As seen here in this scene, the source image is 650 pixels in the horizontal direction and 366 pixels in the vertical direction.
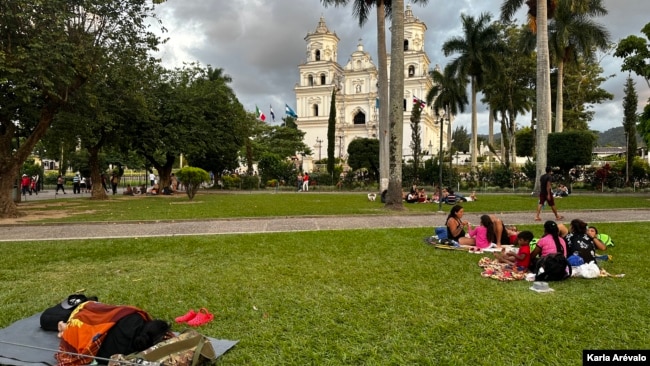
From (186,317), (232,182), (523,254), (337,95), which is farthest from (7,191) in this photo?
(337,95)

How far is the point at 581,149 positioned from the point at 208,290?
1045 inches

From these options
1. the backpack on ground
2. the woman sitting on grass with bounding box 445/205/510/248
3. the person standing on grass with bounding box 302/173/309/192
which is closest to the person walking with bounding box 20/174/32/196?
the person standing on grass with bounding box 302/173/309/192

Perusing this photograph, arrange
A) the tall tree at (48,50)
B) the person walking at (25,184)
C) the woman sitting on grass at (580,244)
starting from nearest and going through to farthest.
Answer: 1. the woman sitting on grass at (580,244)
2. the tall tree at (48,50)
3. the person walking at (25,184)

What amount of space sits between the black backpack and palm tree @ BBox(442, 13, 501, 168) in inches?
1125

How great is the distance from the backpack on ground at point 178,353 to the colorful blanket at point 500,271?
386 centimetres

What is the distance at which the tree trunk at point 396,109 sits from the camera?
1458cm

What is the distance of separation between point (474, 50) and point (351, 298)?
107ft

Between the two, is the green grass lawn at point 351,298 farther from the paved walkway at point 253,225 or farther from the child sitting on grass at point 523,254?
the paved walkway at point 253,225

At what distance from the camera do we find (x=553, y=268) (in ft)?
17.9

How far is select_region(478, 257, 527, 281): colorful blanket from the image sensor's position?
18.4 ft

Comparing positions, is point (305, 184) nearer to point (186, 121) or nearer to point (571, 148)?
point (186, 121)

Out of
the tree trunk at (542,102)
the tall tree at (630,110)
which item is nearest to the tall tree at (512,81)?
the tall tree at (630,110)

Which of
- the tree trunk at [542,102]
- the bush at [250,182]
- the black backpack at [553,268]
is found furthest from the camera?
the bush at [250,182]

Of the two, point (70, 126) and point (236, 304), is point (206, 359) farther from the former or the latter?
point (70, 126)
